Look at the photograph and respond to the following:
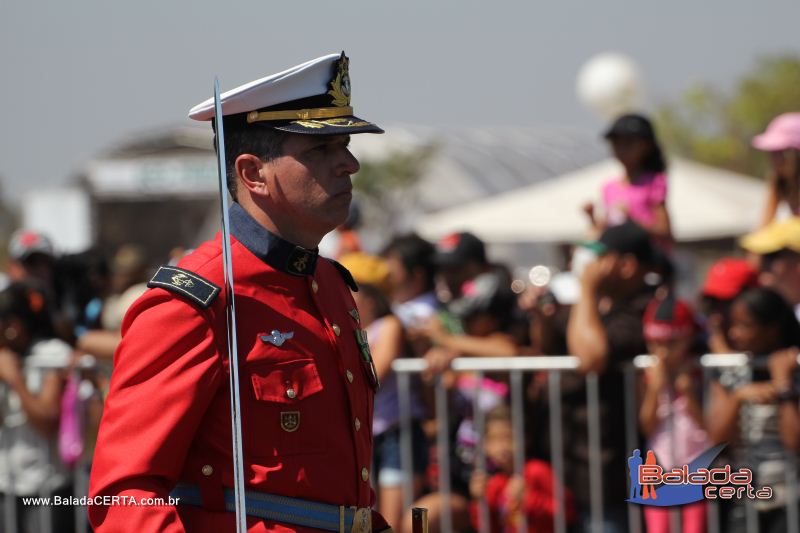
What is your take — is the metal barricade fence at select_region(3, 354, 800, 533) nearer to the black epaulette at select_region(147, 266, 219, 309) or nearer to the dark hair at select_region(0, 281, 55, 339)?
the dark hair at select_region(0, 281, 55, 339)

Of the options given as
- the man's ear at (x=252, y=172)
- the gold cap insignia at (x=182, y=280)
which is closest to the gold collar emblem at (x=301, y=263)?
the man's ear at (x=252, y=172)

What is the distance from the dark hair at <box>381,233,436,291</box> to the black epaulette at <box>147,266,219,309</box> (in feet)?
11.8

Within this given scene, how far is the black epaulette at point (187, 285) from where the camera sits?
2676 mm

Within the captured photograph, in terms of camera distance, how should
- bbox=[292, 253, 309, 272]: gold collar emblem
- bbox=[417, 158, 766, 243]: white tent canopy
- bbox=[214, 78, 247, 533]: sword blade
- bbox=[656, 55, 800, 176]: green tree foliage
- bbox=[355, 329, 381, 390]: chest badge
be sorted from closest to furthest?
bbox=[214, 78, 247, 533]: sword blade, bbox=[292, 253, 309, 272]: gold collar emblem, bbox=[355, 329, 381, 390]: chest badge, bbox=[417, 158, 766, 243]: white tent canopy, bbox=[656, 55, 800, 176]: green tree foliage

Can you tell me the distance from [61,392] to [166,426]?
375 centimetres

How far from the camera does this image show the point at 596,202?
39.9ft

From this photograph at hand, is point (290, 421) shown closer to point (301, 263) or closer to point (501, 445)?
point (301, 263)

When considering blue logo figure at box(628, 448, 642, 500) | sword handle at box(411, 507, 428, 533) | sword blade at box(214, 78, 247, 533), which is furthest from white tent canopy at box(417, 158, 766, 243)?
sword blade at box(214, 78, 247, 533)

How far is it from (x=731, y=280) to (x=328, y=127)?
9.86 feet

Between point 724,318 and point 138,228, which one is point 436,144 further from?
point 724,318

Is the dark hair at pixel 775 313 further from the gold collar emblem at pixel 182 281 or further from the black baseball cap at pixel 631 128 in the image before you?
the gold collar emblem at pixel 182 281

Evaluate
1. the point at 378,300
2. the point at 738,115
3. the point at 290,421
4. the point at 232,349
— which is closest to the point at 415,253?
the point at 378,300

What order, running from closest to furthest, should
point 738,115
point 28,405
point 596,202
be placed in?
point 28,405, point 596,202, point 738,115

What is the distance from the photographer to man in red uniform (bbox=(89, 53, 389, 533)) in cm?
259
